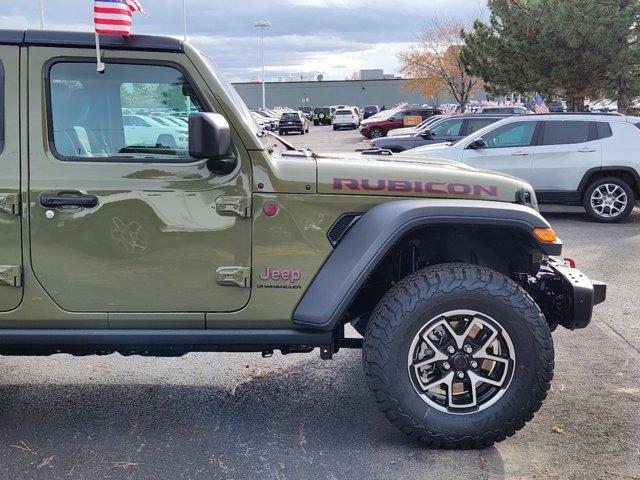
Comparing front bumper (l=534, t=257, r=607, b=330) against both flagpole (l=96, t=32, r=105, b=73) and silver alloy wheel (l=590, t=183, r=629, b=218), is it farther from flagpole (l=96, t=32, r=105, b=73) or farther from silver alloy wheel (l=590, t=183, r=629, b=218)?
silver alloy wheel (l=590, t=183, r=629, b=218)

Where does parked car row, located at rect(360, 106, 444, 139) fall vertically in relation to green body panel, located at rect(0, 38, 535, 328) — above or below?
above

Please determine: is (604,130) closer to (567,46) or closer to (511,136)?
(511,136)

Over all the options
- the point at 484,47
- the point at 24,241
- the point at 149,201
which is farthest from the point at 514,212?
the point at 484,47

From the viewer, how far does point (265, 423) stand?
4.16m

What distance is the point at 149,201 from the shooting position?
11.8 ft

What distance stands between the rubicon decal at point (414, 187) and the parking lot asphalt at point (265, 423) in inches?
53.1

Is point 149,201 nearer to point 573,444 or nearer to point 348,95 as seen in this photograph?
point 573,444

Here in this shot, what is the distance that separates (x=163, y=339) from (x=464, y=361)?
1.54 meters

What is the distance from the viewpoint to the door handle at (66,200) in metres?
3.57

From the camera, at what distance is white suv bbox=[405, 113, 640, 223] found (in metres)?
11.5

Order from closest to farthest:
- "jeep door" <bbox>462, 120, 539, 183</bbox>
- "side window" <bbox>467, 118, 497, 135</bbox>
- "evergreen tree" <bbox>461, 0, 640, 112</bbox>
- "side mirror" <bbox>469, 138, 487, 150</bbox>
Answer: "jeep door" <bbox>462, 120, 539, 183</bbox> < "side mirror" <bbox>469, 138, 487, 150</bbox> < "side window" <bbox>467, 118, 497, 135</bbox> < "evergreen tree" <bbox>461, 0, 640, 112</bbox>

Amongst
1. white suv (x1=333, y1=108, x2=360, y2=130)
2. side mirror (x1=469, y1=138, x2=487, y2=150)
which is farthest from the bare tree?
side mirror (x1=469, y1=138, x2=487, y2=150)

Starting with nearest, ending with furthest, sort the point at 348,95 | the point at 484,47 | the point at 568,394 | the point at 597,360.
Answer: the point at 568,394, the point at 597,360, the point at 484,47, the point at 348,95

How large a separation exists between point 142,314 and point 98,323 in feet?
0.75
